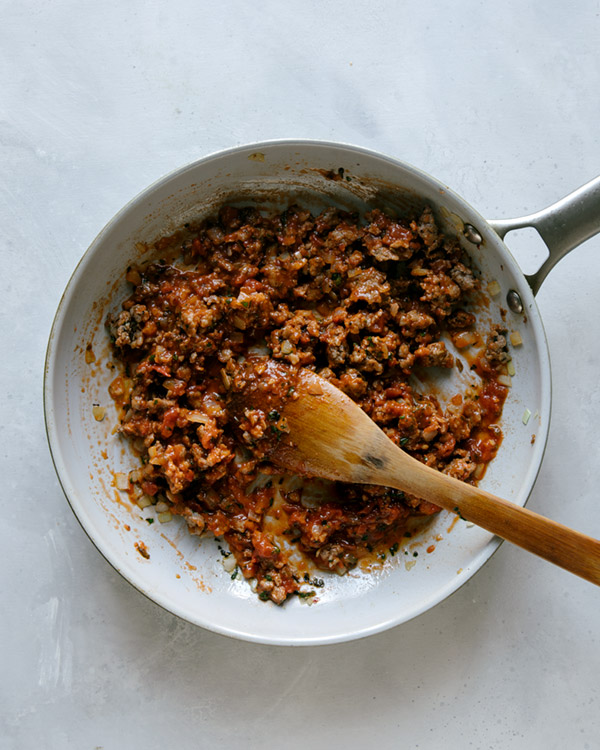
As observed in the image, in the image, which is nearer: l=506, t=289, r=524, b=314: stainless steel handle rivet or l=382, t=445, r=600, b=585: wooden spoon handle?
l=382, t=445, r=600, b=585: wooden spoon handle

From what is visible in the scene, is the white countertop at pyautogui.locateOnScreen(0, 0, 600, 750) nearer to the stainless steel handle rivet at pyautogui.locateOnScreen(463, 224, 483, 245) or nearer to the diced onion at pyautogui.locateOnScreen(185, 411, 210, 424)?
the stainless steel handle rivet at pyautogui.locateOnScreen(463, 224, 483, 245)

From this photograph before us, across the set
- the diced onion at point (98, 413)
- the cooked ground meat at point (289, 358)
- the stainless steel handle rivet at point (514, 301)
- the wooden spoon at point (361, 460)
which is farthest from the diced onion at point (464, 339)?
the diced onion at point (98, 413)

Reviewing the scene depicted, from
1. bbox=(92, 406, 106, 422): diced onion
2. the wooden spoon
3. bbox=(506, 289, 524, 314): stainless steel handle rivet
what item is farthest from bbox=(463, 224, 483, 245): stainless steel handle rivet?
bbox=(92, 406, 106, 422): diced onion

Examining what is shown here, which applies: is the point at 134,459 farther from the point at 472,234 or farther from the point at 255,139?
the point at 472,234

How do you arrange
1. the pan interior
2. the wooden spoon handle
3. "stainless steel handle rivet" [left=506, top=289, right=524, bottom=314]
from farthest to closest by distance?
1. "stainless steel handle rivet" [left=506, top=289, right=524, bottom=314]
2. the pan interior
3. the wooden spoon handle

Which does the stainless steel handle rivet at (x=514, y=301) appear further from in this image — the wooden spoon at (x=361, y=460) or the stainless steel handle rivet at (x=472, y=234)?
the wooden spoon at (x=361, y=460)

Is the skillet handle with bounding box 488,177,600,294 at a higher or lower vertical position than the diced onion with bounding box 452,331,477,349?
higher

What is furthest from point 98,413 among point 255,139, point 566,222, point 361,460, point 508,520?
point 566,222
